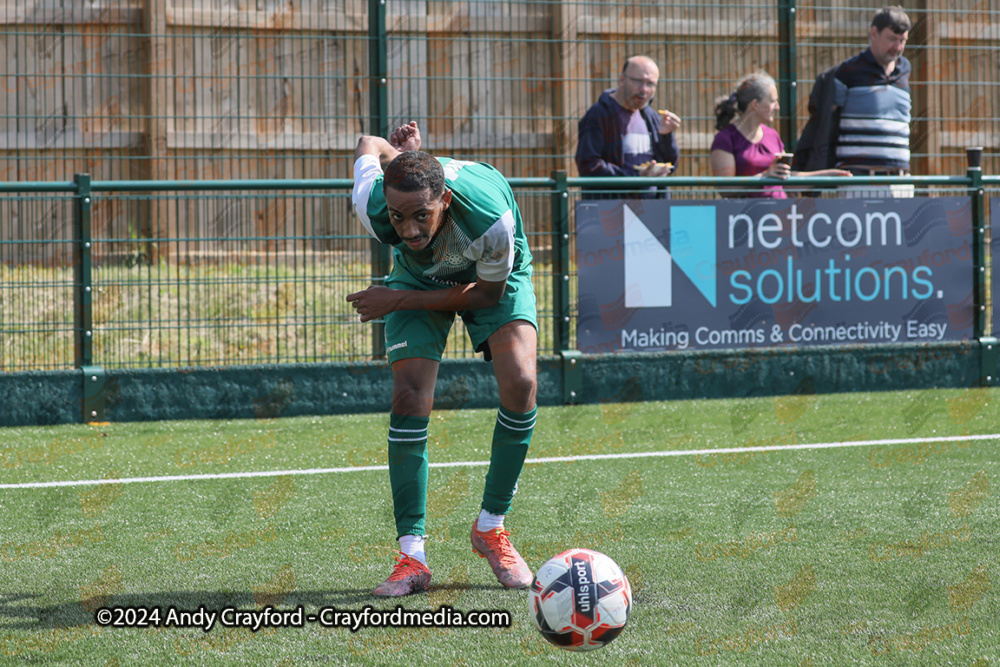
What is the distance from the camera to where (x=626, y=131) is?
340 inches

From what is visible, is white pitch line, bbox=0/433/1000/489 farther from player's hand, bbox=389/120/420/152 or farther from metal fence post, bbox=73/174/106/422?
player's hand, bbox=389/120/420/152

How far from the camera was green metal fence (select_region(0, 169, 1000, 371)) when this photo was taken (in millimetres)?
8055

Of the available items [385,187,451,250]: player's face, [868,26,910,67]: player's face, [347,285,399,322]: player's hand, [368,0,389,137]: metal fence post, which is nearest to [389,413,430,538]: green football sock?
[347,285,399,322]: player's hand

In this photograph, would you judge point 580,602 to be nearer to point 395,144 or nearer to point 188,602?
point 188,602

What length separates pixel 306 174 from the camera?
968cm

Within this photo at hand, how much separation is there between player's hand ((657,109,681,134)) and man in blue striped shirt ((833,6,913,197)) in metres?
1.21

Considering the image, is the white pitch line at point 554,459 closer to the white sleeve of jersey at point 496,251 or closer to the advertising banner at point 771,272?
the advertising banner at point 771,272

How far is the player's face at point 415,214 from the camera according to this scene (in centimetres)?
403

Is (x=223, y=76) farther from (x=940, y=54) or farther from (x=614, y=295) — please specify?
(x=940, y=54)

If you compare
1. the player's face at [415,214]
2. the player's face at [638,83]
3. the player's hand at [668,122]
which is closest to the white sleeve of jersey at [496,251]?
the player's face at [415,214]

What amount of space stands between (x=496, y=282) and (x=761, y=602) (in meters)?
1.40

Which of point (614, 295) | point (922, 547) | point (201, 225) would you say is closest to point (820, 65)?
point (614, 295)

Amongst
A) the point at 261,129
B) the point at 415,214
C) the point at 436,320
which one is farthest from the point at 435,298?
the point at 261,129

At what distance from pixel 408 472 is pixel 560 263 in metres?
4.36
